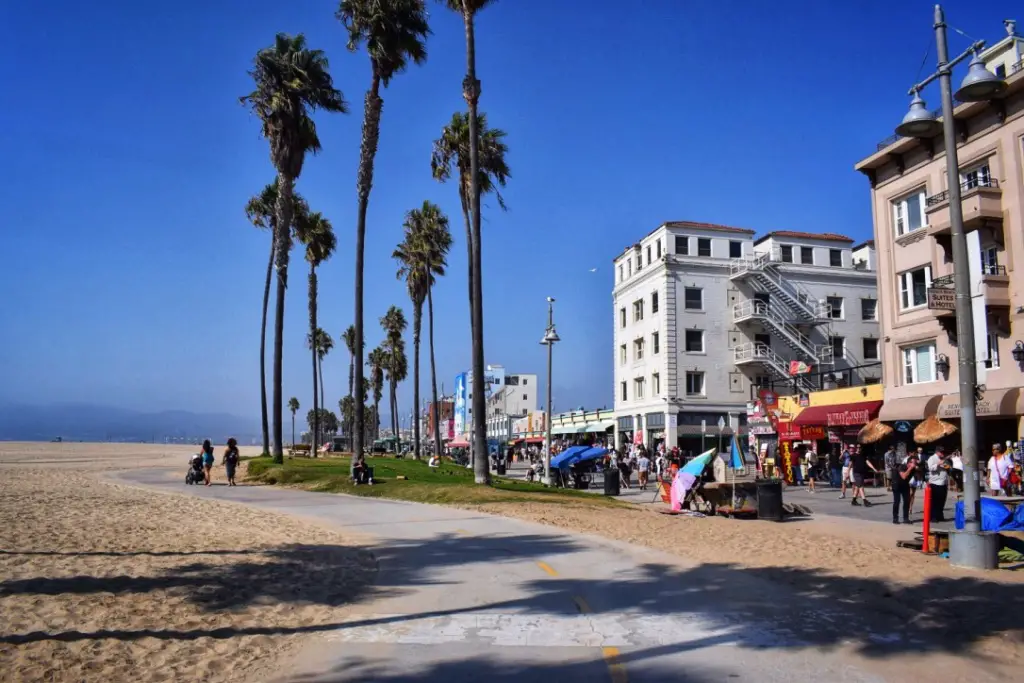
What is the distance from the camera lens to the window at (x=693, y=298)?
50094 mm

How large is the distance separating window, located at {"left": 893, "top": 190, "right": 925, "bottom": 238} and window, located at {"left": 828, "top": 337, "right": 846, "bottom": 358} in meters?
21.2

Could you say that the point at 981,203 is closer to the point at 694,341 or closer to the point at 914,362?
the point at 914,362

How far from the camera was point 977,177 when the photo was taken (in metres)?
26.9

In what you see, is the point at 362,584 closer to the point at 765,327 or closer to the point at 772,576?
the point at 772,576

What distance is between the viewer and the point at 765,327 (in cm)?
4994

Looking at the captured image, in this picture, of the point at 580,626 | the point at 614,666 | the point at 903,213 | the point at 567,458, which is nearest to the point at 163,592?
the point at 580,626

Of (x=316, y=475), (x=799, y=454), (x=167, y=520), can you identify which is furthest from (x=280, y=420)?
(x=799, y=454)

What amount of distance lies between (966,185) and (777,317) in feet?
76.7

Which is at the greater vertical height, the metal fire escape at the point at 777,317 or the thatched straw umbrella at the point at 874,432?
the metal fire escape at the point at 777,317

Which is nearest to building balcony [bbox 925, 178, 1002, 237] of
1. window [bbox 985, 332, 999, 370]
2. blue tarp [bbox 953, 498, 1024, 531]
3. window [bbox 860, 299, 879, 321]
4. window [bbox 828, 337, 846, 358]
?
window [bbox 985, 332, 999, 370]

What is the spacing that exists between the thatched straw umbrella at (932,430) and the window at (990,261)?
538 cm

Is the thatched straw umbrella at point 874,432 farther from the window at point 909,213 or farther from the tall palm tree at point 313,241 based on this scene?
the tall palm tree at point 313,241

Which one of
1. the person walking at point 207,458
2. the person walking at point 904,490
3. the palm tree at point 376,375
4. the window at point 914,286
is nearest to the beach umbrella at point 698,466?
the person walking at point 904,490

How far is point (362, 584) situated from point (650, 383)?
42.7m
